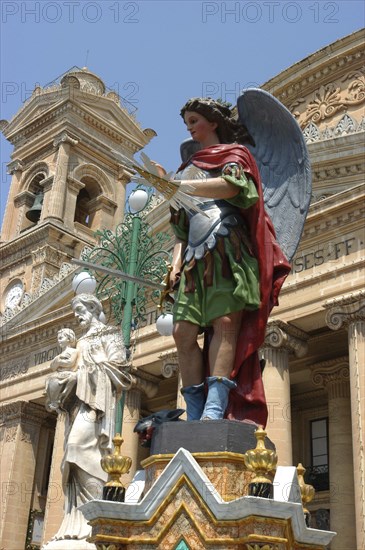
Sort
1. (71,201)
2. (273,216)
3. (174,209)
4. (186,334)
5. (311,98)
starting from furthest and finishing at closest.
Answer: (71,201) → (311,98) → (273,216) → (174,209) → (186,334)

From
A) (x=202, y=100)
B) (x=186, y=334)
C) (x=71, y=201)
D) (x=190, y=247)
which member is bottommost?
(x=186, y=334)

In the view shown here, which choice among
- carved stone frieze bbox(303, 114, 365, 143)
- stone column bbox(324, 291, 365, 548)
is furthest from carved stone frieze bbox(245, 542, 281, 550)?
carved stone frieze bbox(303, 114, 365, 143)

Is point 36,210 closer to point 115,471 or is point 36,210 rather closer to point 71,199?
point 71,199

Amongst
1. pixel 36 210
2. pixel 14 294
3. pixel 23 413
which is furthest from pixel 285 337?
pixel 36 210

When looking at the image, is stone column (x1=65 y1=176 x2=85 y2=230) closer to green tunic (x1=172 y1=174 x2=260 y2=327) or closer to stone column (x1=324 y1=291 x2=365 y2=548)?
stone column (x1=324 y1=291 x2=365 y2=548)

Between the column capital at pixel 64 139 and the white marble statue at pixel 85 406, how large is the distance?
99.8 ft

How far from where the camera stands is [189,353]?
4.02 meters

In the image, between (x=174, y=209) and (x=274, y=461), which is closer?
(x=274, y=461)

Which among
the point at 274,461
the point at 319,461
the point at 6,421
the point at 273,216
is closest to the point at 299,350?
the point at 319,461

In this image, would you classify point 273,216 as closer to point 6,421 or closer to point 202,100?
point 202,100

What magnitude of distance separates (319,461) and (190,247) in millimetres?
18657

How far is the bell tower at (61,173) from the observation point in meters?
34.3

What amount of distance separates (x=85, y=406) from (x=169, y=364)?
14.3 meters

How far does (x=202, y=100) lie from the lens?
4.41m
